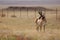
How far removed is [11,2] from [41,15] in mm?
607

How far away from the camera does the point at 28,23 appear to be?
10.2ft

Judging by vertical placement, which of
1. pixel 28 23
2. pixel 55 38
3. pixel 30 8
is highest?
pixel 30 8

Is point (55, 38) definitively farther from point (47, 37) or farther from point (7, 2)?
point (7, 2)

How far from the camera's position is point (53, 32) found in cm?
307

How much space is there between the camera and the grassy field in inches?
121

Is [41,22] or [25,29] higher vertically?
[41,22]

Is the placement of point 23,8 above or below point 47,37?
above

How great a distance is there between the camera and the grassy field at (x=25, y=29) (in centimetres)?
307

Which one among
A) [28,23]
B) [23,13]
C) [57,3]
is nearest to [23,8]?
[23,13]

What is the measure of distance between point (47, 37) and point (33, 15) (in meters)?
0.48

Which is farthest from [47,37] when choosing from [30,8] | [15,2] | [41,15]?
[15,2]

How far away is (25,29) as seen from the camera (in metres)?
3.11

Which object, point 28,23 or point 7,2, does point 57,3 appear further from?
point 7,2

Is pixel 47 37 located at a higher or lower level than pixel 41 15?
lower
